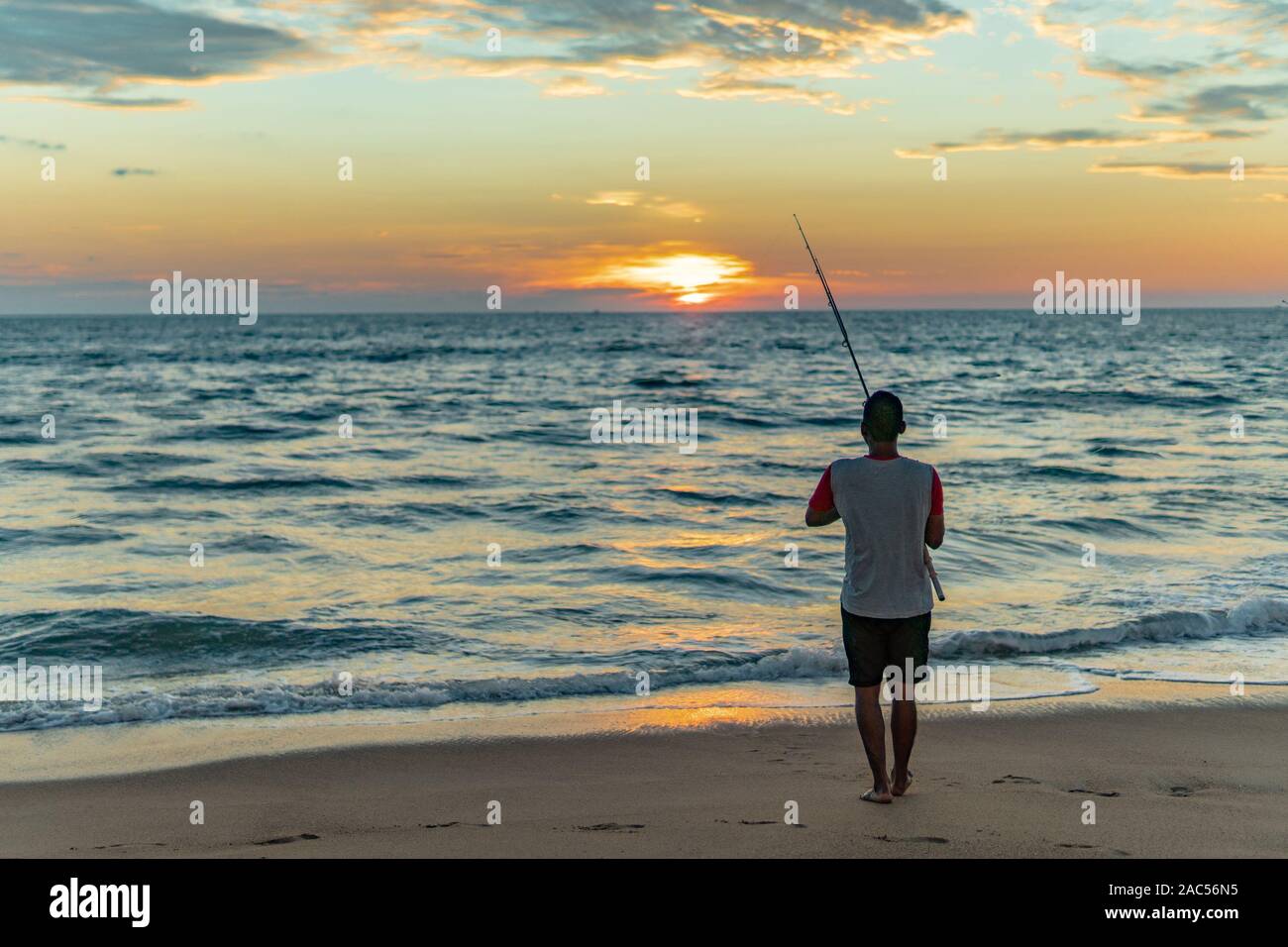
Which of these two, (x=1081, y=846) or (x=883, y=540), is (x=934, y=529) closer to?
(x=883, y=540)

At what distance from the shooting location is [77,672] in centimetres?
794

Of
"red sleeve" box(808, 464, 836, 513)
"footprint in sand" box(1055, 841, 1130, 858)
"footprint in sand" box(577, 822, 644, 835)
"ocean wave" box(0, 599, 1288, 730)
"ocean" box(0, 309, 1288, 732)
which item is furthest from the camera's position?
"ocean" box(0, 309, 1288, 732)

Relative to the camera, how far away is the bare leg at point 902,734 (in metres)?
5.08

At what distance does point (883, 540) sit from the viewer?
476 centimetres

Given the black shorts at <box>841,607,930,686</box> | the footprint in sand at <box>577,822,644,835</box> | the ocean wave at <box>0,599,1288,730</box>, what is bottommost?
the footprint in sand at <box>577,822,644,835</box>

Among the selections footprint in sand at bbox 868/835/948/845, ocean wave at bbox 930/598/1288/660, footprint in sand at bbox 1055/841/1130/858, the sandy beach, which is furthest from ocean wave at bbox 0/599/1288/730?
footprint in sand at bbox 1055/841/1130/858

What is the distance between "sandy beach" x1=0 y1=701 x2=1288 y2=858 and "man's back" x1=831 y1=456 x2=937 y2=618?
3.34 ft

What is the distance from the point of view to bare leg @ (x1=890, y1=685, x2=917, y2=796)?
5078 mm

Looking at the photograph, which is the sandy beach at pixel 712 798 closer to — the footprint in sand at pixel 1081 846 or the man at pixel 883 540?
the footprint in sand at pixel 1081 846

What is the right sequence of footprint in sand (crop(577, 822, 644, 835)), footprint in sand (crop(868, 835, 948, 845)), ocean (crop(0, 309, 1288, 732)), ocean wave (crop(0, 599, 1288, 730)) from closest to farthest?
footprint in sand (crop(868, 835, 948, 845)), footprint in sand (crop(577, 822, 644, 835)), ocean wave (crop(0, 599, 1288, 730)), ocean (crop(0, 309, 1288, 732))

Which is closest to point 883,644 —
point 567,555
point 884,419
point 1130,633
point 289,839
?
point 884,419

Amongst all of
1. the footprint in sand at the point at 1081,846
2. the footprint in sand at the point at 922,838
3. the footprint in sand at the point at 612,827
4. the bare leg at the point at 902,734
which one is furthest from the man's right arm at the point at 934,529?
the footprint in sand at the point at 612,827

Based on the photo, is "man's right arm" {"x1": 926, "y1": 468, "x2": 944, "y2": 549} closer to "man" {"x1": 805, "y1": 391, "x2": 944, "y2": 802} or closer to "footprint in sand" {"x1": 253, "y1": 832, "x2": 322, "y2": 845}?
"man" {"x1": 805, "y1": 391, "x2": 944, "y2": 802}

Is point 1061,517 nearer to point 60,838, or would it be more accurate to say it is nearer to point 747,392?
point 60,838
